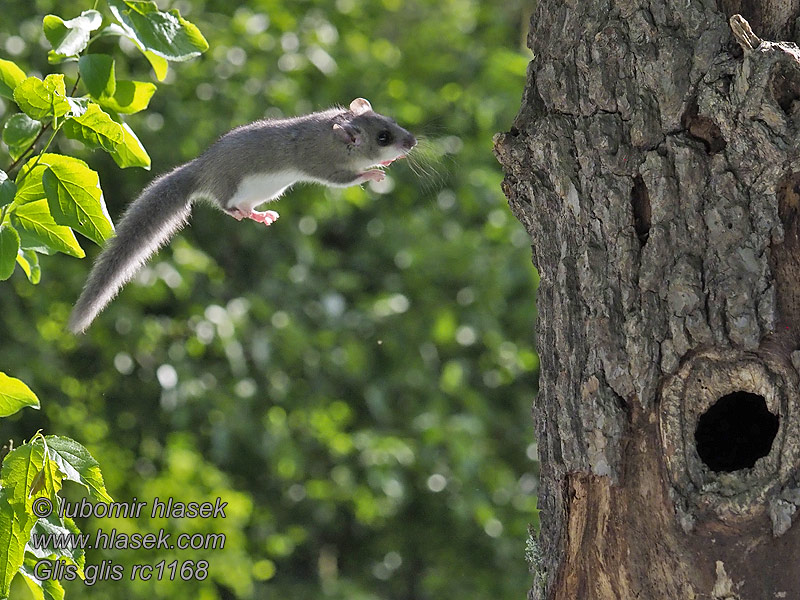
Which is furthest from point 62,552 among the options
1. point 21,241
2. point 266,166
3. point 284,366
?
point 284,366

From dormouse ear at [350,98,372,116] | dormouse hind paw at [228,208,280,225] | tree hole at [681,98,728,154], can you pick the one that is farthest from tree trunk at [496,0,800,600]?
dormouse hind paw at [228,208,280,225]

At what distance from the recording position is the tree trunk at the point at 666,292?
199 centimetres

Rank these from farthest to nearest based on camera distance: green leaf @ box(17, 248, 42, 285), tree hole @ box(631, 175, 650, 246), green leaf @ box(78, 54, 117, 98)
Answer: green leaf @ box(17, 248, 42, 285)
tree hole @ box(631, 175, 650, 246)
green leaf @ box(78, 54, 117, 98)

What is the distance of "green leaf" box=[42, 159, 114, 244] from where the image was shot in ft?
5.91

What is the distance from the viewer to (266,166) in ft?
9.05

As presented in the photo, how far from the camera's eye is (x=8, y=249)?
1.82 metres

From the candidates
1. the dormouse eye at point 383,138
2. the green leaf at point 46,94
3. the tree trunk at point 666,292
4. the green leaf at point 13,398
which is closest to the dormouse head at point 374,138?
the dormouse eye at point 383,138

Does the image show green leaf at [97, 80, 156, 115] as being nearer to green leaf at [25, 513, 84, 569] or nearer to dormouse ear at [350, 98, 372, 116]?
dormouse ear at [350, 98, 372, 116]

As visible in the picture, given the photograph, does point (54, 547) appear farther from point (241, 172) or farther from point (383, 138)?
point (383, 138)

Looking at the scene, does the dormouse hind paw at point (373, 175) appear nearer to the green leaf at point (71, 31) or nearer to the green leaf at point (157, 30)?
the green leaf at point (157, 30)

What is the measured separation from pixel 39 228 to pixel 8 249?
0.42 ft

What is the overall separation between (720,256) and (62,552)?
57.0 inches

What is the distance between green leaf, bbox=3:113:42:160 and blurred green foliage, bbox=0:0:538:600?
277cm

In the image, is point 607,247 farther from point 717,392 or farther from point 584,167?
point 717,392
